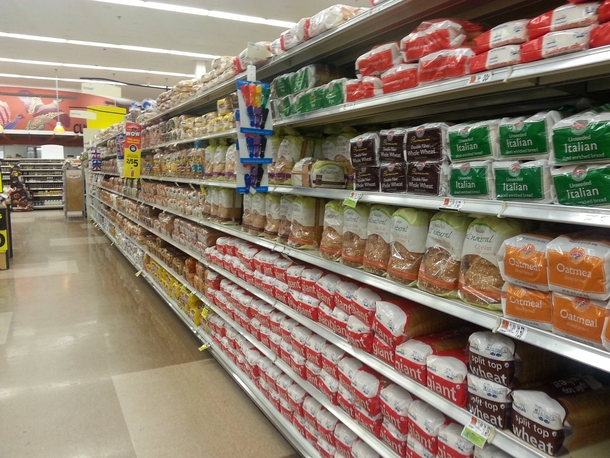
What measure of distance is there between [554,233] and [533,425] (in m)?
0.56

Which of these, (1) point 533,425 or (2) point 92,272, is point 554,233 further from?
(2) point 92,272

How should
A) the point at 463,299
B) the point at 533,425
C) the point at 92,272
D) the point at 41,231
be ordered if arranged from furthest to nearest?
the point at 41,231 → the point at 92,272 → the point at 463,299 → the point at 533,425

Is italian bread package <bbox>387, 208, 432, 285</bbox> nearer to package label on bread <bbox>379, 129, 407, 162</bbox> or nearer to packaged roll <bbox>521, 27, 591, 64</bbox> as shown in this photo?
package label on bread <bbox>379, 129, 407, 162</bbox>

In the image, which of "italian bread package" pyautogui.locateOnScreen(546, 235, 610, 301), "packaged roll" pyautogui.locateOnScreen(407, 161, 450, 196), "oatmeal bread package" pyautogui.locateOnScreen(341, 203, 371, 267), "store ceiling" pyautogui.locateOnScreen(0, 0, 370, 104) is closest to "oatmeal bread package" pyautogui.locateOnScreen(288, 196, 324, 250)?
"oatmeal bread package" pyautogui.locateOnScreen(341, 203, 371, 267)

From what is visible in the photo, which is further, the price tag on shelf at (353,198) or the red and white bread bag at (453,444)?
the price tag on shelf at (353,198)

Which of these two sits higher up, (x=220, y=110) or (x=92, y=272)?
(x=220, y=110)

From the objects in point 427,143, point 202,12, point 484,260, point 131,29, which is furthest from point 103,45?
point 484,260

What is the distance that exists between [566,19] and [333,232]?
4.17 feet

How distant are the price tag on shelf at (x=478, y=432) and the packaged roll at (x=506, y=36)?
1.14 meters

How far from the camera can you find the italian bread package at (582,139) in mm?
1073

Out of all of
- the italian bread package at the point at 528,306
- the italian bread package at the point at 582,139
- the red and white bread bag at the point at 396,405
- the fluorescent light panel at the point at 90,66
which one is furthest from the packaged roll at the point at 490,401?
the fluorescent light panel at the point at 90,66

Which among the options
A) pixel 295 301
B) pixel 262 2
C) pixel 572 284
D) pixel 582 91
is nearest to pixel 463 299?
pixel 572 284

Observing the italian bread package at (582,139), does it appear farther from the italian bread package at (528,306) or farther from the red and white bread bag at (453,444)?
the red and white bread bag at (453,444)

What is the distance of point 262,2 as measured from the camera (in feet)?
25.8
